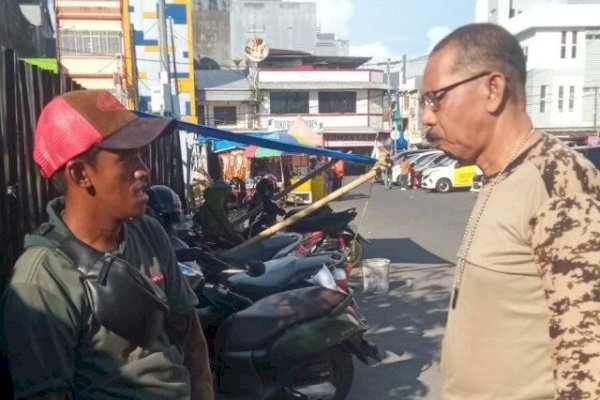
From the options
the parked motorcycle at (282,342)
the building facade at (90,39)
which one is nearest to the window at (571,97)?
the building facade at (90,39)

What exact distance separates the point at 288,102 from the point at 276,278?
112ft

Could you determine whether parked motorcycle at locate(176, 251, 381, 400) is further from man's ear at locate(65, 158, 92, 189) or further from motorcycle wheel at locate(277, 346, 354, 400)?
man's ear at locate(65, 158, 92, 189)

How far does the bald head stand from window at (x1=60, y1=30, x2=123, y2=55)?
80.4 ft

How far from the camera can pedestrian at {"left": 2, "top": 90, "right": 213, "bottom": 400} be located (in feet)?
4.97

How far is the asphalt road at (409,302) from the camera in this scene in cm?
459

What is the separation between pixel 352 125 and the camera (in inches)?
1512

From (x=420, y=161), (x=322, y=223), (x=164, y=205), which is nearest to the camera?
(x=164, y=205)

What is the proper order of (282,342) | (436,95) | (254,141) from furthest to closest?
(254,141) → (282,342) → (436,95)

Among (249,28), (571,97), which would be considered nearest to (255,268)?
(571,97)

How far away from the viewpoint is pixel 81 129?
1645mm

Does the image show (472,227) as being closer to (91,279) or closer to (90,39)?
(91,279)

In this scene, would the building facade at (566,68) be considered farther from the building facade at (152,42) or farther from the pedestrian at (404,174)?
the building facade at (152,42)

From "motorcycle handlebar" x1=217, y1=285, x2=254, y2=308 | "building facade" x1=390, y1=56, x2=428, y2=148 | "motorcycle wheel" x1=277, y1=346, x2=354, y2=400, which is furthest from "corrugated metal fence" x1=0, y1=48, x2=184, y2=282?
"building facade" x1=390, y1=56, x2=428, y2=148

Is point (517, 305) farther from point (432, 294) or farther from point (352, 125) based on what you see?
point (352, 125)
